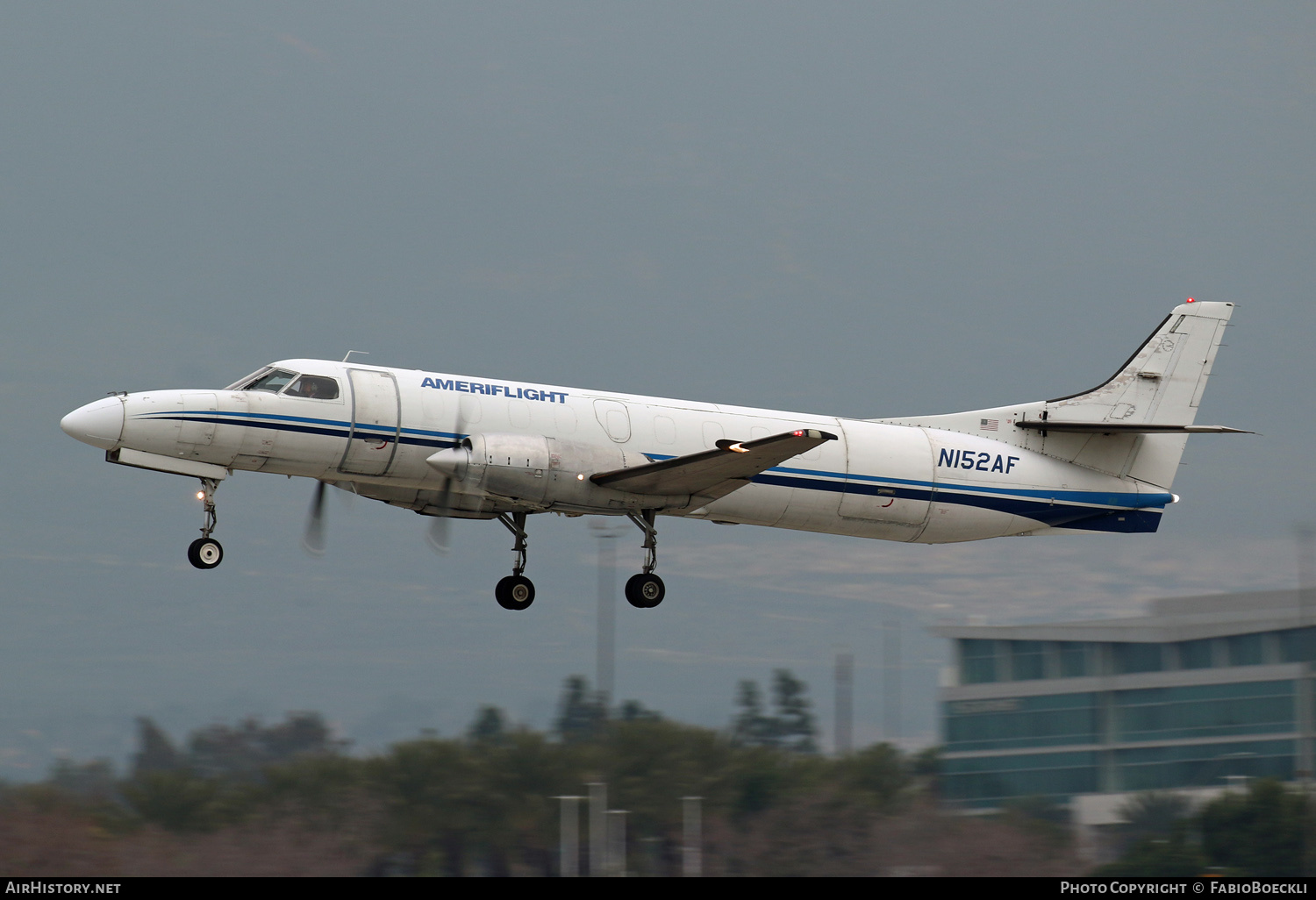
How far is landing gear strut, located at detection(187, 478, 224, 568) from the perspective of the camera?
2131 cm

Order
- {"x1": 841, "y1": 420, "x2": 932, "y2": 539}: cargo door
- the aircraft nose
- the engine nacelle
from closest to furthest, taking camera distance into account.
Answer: the aircraft nose → the engine nacelle → {"x1": 841, "y1": 420, "x2": 932, "y2": 539}: cargo door

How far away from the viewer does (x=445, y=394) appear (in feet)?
72.2

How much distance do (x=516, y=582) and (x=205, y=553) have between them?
17.9 feet

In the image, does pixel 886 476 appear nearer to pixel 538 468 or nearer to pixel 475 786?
pixel 538 468

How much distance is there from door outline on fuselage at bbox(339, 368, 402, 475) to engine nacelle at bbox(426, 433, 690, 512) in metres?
0.83

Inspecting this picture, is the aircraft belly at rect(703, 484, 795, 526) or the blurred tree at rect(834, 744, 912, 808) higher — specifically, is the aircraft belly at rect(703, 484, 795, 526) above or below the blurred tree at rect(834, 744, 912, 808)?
above

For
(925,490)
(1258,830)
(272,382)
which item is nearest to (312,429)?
(272,382)

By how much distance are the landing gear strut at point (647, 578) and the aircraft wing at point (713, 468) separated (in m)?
0.77

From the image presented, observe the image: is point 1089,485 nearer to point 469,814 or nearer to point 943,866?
point 943,866

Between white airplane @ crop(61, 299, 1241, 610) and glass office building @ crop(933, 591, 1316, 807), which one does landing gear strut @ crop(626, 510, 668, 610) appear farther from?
glass office building @ crop(933, 591, 1316, 807)

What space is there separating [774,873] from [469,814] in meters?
8.35

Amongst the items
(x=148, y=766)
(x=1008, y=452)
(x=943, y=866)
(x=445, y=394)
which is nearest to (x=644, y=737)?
(x=943, y=866)

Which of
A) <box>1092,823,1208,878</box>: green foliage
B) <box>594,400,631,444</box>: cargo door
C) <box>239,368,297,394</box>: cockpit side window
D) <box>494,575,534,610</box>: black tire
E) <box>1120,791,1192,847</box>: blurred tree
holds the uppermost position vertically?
<box>239,368,297,394</box>: cockpit side window

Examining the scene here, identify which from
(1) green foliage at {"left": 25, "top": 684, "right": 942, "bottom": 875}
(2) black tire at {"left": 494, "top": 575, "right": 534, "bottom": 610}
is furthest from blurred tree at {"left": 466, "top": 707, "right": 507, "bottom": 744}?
(2) black tire at {"left": 494, "top": 575, "right": 534, "bottom": 610}
